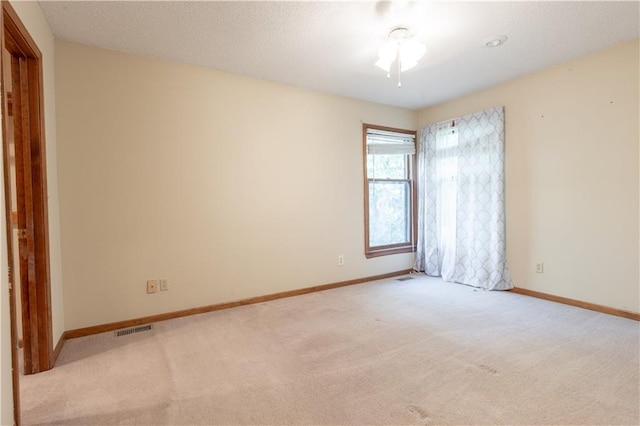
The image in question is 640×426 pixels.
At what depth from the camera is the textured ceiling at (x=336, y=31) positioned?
7.32 ft

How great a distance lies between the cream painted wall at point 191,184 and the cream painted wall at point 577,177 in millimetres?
1912

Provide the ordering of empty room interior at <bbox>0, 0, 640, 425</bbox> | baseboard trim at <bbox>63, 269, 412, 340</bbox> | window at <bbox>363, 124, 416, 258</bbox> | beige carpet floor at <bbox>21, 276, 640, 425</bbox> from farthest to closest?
1. window at <bbox>363, 124, 416, 258</bbox>
2. baseboard trim at <bbox>63, 269, 412, 340</bbox>
3. empty room interior at <bbox>0, 0, 640, 425</bbox>
4. beige carpet floor at <bbox>21, 276, 640, 425</bbox>

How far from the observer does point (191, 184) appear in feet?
10.2

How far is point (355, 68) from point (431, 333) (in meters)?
2.58

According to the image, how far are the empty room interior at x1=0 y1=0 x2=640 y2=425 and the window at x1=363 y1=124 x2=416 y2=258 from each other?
0.18ft

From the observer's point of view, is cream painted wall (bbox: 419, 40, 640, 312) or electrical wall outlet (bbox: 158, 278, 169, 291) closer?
cream painted wall (bbox: 419, 40, 640, 312)

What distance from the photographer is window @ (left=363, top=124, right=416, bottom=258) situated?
437cm

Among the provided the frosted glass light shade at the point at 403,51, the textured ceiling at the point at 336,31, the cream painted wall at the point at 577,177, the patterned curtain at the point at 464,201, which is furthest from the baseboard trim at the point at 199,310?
the frosted glass light shade at the point at 403,51

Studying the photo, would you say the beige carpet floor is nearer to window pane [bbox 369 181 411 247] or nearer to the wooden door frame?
the wooden door frame

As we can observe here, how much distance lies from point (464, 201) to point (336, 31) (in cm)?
266

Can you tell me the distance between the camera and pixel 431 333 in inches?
102

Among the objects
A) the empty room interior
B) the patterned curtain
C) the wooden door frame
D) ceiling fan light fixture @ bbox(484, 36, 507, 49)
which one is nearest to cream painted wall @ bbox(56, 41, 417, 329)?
the empty room interior

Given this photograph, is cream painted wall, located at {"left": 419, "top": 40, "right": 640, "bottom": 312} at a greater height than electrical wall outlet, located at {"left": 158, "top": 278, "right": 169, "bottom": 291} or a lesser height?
greater

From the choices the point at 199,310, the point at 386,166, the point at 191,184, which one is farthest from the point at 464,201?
the point at 199,310
